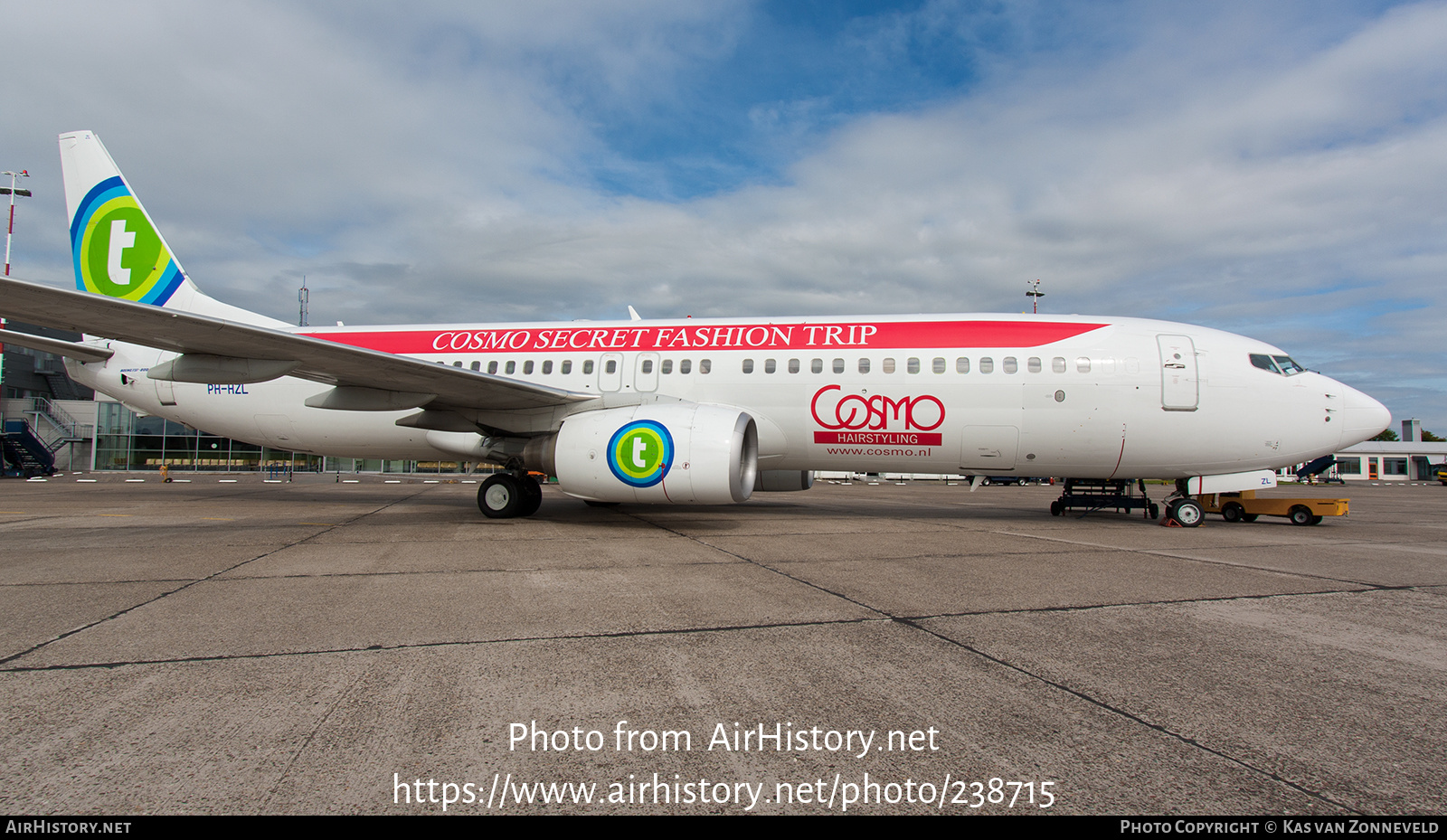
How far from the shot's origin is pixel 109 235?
43.2 feet

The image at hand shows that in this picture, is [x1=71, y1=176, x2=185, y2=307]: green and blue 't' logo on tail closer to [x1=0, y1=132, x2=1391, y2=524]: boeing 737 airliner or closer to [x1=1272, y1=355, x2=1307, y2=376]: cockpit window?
[x1=0, y1=132, x2=1391, y2=524]: boeing 737 airliner

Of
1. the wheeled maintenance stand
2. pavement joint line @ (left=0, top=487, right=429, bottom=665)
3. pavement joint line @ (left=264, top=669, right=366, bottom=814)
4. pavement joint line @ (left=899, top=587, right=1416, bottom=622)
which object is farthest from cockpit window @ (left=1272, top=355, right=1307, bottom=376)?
pavement joint line @ (left=0, top=487, right=429, bottom=665)

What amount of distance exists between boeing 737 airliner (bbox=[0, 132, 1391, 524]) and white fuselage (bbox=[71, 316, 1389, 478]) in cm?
3

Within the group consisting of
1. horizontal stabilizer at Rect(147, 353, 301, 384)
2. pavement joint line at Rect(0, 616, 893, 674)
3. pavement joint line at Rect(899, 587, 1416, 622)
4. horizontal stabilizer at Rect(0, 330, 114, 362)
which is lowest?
pavement joint line at Rect(899, 587, 1416, 622)

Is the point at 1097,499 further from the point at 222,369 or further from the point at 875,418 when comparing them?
the point at 222,369

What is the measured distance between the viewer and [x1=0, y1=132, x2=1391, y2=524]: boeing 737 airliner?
30.4 ft

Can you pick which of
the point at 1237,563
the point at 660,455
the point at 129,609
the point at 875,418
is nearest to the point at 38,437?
the point at 660,455

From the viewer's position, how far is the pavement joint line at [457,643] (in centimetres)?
336

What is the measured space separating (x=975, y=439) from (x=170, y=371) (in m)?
11.5

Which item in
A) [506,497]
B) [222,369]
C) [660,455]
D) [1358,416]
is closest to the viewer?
[222,369]

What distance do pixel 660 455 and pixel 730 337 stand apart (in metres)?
3.37

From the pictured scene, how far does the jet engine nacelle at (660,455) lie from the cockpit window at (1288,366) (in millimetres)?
8542

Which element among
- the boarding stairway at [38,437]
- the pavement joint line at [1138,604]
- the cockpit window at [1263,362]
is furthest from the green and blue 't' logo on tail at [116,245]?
the boarding stairway at [38,437]

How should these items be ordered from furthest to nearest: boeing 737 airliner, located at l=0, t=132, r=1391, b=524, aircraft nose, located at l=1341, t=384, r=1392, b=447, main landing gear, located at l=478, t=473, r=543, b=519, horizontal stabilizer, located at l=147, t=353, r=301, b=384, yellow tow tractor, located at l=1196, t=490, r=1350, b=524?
yellow tow tractor, located at l=1196, t=490, r=1350, b=524 → main landing gear, located at l=478, t=473, r=543, b=519 → aircraft nose, located at l=1341, t=384, r=1392, b=447 → boeing 737 airliner, located at l=0, t=132, r=1391, b=524 → horizontal stabilizer, located at l=147, t=353, r=301, b=384
